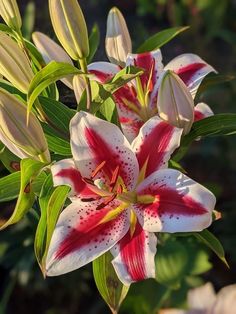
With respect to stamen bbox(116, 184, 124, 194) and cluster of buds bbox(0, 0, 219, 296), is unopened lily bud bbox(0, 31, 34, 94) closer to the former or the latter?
cluster of buds bbox(0, 0, 219, 296)

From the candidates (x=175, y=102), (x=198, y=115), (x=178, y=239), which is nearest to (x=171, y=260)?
(x=178, y=239)

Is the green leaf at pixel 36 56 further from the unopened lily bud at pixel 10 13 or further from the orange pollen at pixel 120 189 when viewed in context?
the orange pollen at pixel 120 189

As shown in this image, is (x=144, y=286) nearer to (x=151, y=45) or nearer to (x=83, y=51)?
(x=151, y=45)

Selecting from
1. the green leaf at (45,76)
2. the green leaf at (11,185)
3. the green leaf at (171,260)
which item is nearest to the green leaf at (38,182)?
the green leaf at (11,185)

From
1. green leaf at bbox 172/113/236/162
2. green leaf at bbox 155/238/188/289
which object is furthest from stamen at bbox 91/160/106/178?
green leaf at bbox 155/238/188/289

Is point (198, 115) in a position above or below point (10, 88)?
below

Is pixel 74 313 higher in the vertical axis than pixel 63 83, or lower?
lower

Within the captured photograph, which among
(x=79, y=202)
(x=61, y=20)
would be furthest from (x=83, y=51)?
(x=79, y=202)

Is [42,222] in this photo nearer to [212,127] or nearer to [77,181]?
[77,181]
